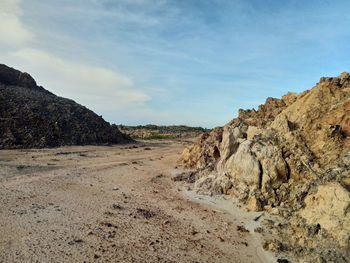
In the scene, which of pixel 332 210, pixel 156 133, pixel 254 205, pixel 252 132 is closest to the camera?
pixel 332 210

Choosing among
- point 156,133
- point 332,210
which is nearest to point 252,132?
point 332,210

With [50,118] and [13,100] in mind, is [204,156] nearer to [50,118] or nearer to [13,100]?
[50,118]

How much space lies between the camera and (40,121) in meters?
20.9

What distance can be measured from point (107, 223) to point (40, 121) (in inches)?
686

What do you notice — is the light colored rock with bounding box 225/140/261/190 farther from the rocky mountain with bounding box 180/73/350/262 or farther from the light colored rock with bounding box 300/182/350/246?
the light colored rock with bounding box 300/182/350/246

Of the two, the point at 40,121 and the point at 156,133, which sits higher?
the point at 156,133

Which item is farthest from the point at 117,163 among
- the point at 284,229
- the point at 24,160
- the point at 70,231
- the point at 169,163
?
the point at 284,229

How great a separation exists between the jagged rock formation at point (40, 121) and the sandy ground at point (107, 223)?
27.7ft

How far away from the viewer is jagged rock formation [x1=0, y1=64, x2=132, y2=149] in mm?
18438

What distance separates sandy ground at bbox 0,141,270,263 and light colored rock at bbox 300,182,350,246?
1467 mm

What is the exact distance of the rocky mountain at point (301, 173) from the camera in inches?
211

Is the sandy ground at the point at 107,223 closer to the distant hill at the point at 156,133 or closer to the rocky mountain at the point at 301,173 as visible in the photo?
the rocky mountain at the point at 301,173

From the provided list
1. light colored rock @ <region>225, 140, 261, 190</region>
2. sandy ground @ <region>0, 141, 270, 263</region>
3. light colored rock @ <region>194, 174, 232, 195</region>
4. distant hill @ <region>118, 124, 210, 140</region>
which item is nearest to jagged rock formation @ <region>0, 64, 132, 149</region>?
sandy ground @ <region>0, 141, 270, 263</region>

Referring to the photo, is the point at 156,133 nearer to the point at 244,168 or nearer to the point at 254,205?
the point at 244,168
